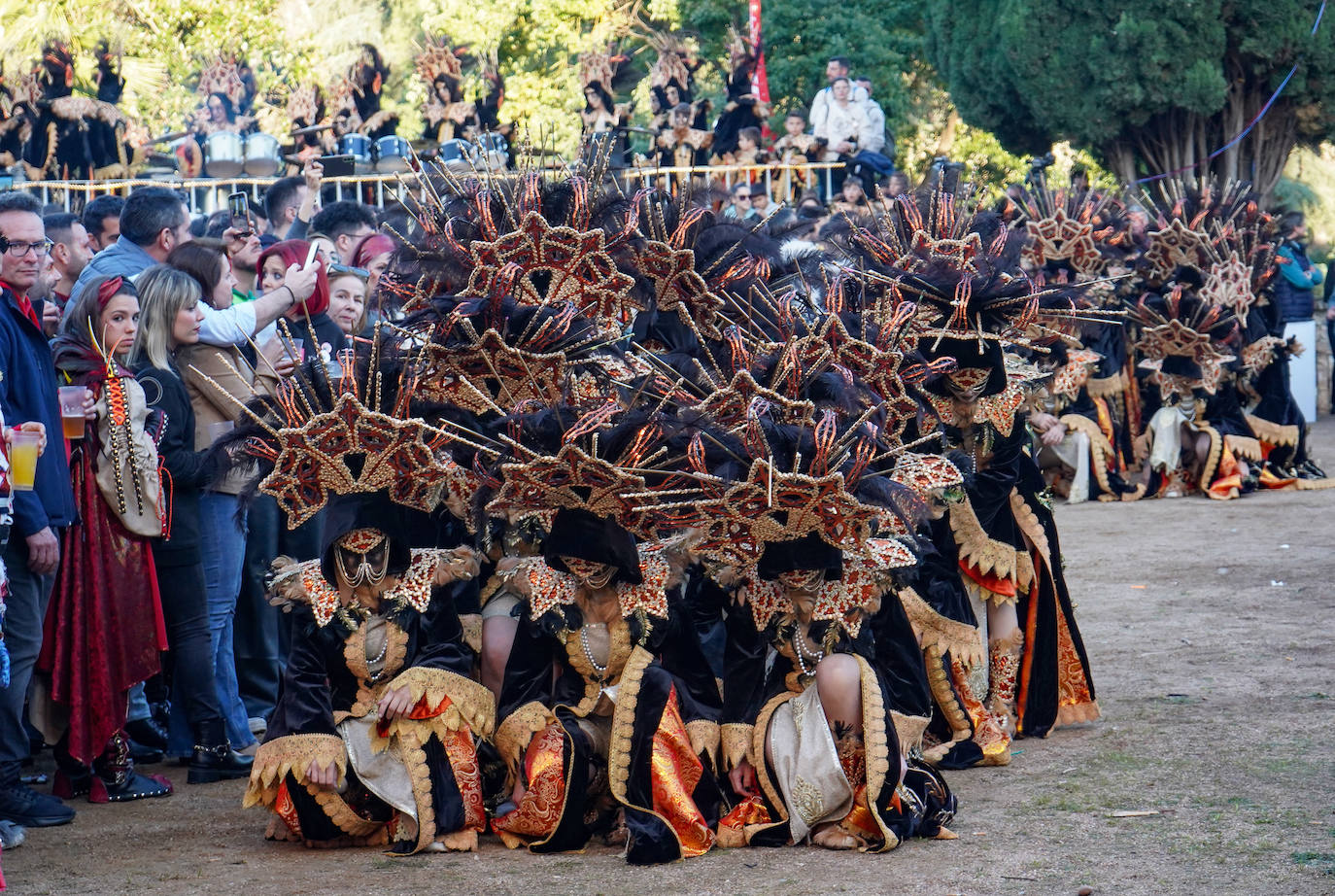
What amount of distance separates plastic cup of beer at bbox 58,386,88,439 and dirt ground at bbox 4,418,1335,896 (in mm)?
1212

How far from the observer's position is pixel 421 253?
19.5 feet

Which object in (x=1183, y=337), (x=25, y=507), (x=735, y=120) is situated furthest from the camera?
(x=735, y=120)

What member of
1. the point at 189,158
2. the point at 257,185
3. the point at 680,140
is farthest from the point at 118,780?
the point at 680,140

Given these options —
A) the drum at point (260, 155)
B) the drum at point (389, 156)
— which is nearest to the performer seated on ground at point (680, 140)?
the drum at point (389, 156)

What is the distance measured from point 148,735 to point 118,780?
2.23 ft

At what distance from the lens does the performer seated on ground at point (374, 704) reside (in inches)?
184

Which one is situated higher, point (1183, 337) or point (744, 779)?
point (1183, 337)

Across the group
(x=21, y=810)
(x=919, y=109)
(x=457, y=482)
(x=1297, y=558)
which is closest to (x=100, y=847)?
(x=21, y=810)

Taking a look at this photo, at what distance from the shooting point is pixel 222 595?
18.7 feet

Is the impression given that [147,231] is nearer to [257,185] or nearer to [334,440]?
[334,440]

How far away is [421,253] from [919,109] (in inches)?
791

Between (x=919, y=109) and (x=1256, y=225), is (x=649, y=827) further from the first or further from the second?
(x=919, y=109)

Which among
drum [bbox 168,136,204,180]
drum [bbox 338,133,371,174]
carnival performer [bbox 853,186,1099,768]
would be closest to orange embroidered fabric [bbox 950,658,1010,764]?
carnival performer [bbox 853,186,1099,768]

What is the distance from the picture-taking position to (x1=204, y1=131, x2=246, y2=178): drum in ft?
40.2
